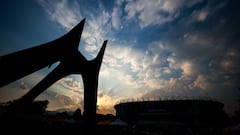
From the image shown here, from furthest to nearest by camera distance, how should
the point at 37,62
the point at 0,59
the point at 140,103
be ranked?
the point at 140,103 → the point at 37,62 → the point at 0,59

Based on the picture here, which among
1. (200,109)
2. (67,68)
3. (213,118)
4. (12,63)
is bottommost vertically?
(213,118)

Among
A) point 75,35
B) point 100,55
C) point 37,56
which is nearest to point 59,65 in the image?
→ point 75,35

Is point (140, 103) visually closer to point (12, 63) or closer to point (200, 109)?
point (200, 109)

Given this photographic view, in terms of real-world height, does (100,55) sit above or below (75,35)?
below

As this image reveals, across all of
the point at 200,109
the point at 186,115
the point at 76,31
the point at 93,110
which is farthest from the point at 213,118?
the point at 76,31

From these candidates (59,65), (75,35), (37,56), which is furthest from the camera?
(59,65)

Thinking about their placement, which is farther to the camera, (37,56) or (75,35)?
(75,35)

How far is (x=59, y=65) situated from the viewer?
10.5 m

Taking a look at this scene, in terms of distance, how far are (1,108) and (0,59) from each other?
1623 centimetres

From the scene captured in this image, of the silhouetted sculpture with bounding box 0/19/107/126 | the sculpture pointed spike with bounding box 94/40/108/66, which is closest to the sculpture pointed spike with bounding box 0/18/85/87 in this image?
the silhouetted sculpture with bounding box 0/19/107/126

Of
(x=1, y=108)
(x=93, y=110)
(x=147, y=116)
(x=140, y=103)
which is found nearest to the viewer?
(x=93, y=110)

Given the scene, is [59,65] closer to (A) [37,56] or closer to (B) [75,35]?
(B) [75,35]

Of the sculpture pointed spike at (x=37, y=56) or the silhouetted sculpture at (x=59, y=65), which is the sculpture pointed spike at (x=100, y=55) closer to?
the silhouetted sculpture at (x=59, y=65)

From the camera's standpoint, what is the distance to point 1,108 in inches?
698
